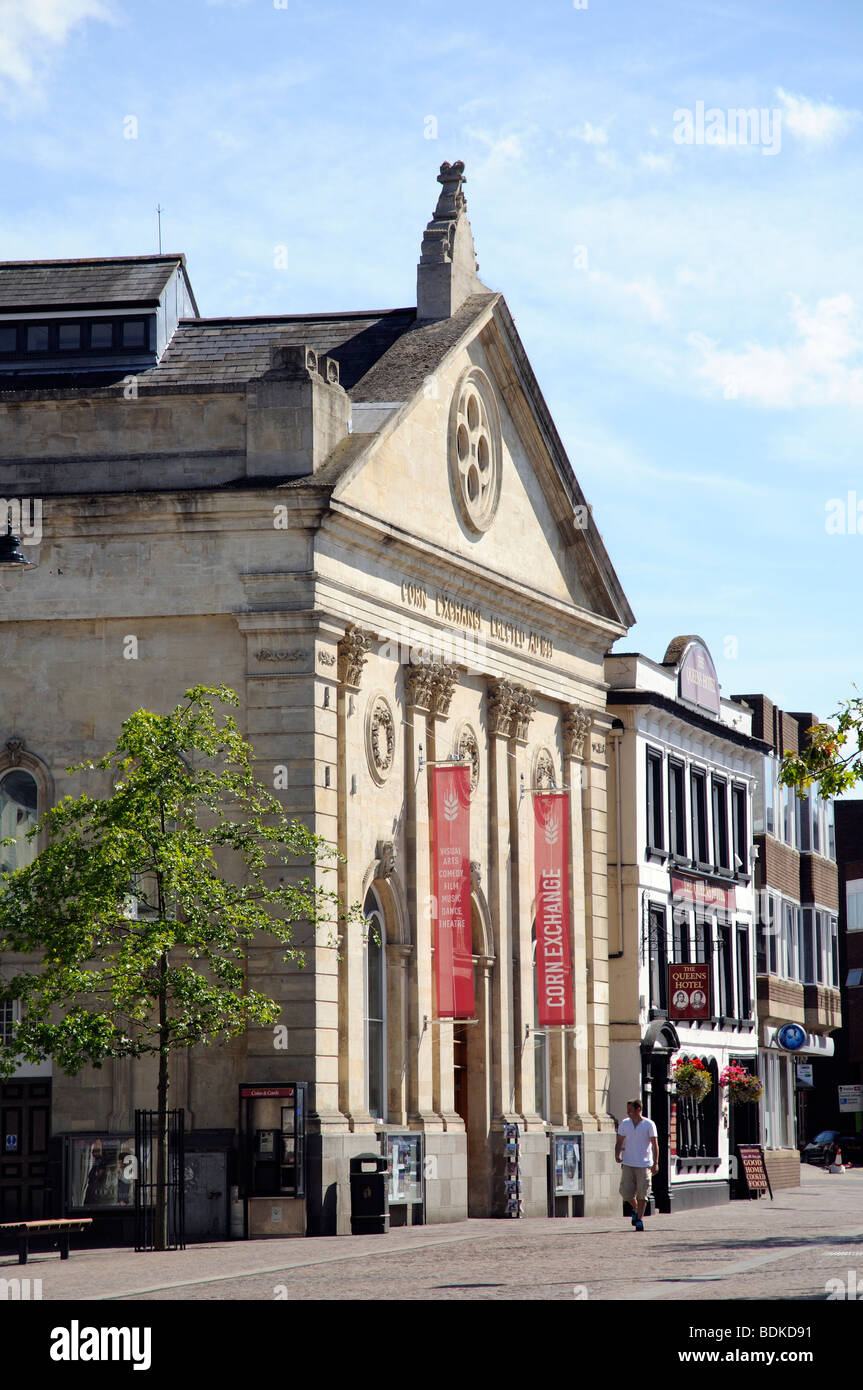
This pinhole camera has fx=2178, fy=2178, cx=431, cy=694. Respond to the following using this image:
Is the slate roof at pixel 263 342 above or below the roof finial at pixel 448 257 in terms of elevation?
below

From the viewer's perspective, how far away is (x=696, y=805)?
51156mm

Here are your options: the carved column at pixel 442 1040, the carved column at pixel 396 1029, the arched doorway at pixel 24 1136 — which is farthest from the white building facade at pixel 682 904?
the arched doorway at pixel 24 1136

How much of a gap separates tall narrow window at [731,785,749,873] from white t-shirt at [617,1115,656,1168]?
25163mm

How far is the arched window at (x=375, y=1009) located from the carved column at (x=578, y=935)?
726 centimetres

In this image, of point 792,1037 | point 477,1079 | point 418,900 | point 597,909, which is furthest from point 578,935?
point 792,1037

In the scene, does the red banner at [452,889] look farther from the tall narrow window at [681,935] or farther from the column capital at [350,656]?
the tall narrow window at [681,935]

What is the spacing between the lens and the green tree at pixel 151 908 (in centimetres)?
2644

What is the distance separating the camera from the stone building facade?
30.9 m

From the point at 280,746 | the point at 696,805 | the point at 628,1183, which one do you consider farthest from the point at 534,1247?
the point at 696,805

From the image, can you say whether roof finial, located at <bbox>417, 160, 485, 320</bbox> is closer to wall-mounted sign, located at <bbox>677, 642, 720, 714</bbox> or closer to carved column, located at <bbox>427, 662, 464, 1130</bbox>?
carved column, located at <bbox>427, 662, 464, 1130</bbox>

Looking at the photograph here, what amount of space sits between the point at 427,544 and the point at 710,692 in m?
19.7

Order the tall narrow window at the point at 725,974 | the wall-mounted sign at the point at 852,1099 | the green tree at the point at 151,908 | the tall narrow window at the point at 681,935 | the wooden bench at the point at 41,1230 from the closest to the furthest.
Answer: the wooden bench at the point at 41,1230, the green tree at the point at 151,908, the tall narrow window at the point at 681,935, the tall narrow window at the point at 725,974, the wall-mounted sign at the point at 852,1099

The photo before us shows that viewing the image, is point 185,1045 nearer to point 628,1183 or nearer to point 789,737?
point 628,1183

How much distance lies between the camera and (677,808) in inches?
1954
